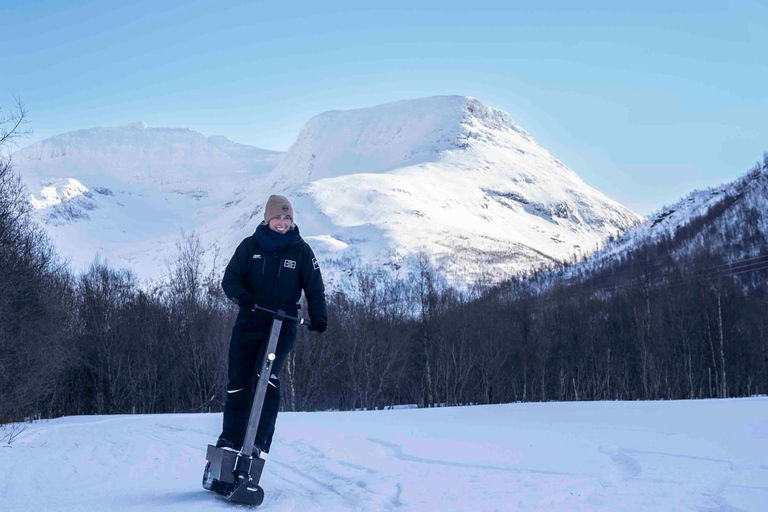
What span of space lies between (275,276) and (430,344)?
2154 inches

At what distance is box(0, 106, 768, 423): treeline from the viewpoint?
155ft

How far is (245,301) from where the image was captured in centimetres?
521

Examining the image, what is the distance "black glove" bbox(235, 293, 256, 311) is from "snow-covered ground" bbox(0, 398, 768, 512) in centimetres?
147

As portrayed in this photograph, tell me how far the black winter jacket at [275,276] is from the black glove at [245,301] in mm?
108

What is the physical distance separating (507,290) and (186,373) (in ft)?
145

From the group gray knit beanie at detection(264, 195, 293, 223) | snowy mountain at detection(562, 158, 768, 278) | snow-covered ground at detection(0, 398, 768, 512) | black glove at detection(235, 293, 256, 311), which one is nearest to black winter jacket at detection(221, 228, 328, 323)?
black glove at detection(235, 293, 256, 311)

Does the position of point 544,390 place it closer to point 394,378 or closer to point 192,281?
point 394,378

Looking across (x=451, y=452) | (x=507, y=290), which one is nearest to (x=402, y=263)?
(x=507, y=290)

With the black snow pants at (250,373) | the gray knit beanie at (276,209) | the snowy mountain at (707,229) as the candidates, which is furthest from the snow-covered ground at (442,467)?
the snowy mountain at (707,229)

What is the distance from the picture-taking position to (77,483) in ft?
18.9

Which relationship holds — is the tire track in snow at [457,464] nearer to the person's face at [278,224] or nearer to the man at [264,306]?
the man at [264,306]

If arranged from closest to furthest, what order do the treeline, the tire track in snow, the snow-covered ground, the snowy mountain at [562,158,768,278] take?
the snow-covered ground < the tire track in snow < the treeline < the snowy mountain at [562,158,768,278]

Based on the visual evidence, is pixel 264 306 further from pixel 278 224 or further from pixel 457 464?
pixel 457 464

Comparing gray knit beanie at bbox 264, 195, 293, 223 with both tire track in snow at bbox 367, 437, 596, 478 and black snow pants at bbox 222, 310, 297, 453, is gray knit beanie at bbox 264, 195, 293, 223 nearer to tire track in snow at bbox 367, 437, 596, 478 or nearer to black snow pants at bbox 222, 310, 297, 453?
black snow pants at bbox 222, 310, 297, 453
